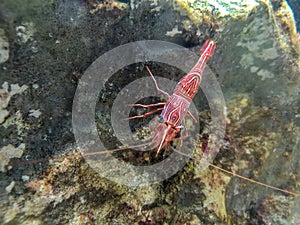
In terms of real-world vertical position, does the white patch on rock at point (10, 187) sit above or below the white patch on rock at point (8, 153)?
below

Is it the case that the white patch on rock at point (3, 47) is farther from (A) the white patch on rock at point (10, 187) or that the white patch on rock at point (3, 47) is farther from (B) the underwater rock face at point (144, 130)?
(A) the white patch on rock at point (10, 187)

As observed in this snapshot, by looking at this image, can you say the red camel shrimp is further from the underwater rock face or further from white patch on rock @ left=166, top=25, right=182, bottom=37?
white patch on rock @ left=166, top=25, right=182, bottom=37

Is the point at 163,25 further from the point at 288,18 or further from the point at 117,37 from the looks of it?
the point at 288,18

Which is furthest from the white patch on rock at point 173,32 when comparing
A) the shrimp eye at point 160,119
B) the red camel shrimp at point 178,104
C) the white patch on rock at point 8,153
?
the white patch on rock at point 8,153

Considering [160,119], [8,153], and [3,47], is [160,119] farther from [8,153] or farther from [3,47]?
[3,47]

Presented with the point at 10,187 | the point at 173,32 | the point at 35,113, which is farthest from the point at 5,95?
the point at 173,32

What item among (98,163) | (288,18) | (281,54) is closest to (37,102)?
(98,163)

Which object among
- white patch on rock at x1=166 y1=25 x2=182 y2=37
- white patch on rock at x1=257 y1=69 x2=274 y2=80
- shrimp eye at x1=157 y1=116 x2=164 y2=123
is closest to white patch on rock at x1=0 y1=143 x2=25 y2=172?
shrimp eye at x1=157 y1=116 x2=164 y2=123

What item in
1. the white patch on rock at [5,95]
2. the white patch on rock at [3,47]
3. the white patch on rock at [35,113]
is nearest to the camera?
the white patch on rock at [3,47]
